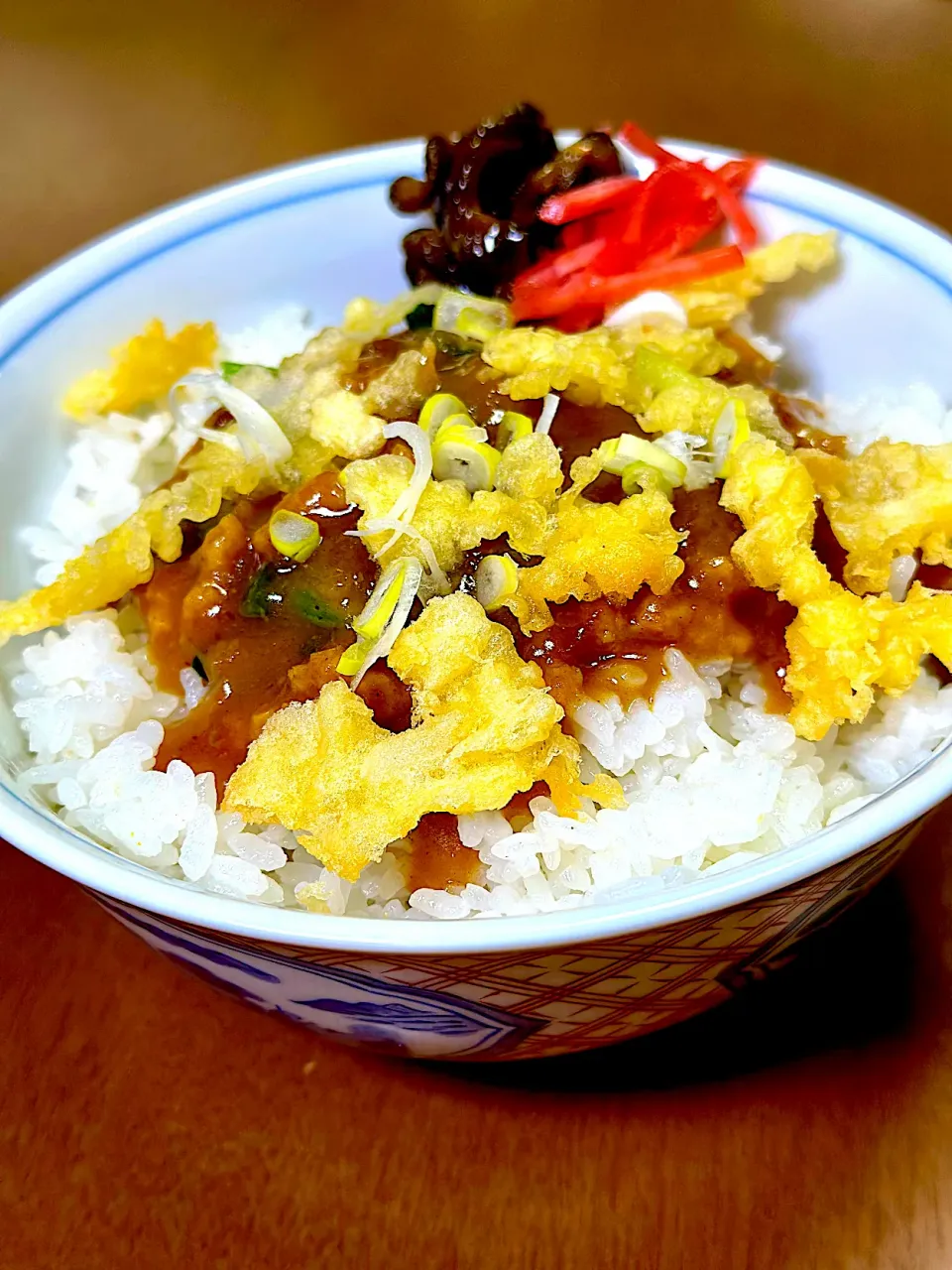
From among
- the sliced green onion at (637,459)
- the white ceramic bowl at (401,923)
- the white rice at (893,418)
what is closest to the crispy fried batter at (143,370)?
the white ceramic bowl at (401,923)

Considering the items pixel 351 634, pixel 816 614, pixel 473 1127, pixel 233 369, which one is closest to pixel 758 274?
pixel 816 614

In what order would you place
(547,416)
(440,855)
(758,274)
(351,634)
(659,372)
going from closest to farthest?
(440,855), (351,634), (547,416), (659,372), (758,274)

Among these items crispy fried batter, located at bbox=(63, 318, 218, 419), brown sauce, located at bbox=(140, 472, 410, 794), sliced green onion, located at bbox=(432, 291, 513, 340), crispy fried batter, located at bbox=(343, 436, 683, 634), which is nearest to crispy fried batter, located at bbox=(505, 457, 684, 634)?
crispy fried batter, located at bbox=(343, 436, 683, 634)

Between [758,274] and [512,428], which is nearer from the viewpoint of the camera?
[512,428]

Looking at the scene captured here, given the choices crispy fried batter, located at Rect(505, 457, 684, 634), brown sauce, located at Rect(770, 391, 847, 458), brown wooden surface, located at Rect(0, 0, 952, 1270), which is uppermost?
crispy fried batter, located at Rect(505, 457, 684, 634)

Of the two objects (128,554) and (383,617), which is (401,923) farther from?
(128,554)

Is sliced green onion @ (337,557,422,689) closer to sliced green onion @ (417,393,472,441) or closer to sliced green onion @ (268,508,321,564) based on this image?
sliced green onion @ (268,508,321,564)
